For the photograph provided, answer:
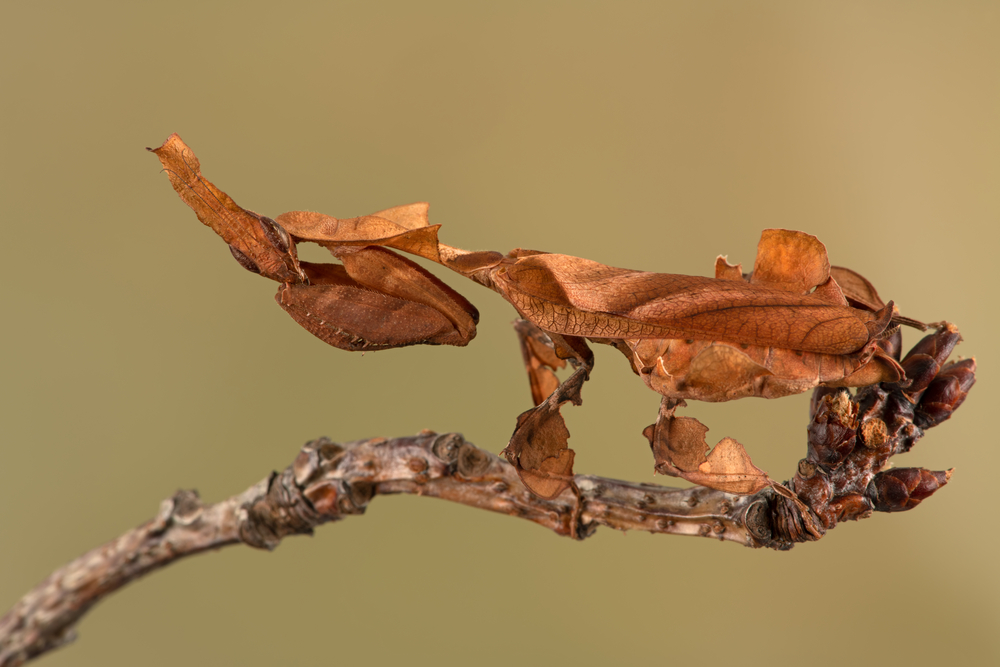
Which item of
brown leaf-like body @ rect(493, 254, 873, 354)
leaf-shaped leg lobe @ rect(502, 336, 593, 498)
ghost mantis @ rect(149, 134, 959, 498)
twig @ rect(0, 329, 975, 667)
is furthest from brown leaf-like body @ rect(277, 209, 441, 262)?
twig @ rect(0, 329, 975, 667)

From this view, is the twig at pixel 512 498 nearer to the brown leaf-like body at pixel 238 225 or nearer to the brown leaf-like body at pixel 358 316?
the brown leaf-like body at pixel 358 316

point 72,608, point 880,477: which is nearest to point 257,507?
point 72,608

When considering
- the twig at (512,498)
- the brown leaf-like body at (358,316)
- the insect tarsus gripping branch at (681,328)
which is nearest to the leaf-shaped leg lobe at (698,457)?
the insect tarsus gripping branch at (681,328)

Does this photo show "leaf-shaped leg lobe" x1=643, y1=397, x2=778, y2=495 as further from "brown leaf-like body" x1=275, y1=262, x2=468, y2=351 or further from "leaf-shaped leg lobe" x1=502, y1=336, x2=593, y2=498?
"brown leaf-like body" x1=275, y1=262, x2=468, y2=351

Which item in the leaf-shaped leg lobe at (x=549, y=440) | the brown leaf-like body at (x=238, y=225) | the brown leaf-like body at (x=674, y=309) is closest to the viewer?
the brown leaf-like body at (x=674, y=309)

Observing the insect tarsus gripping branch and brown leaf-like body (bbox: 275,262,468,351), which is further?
brown leaf-like body (bbox: 275,262,468,351)

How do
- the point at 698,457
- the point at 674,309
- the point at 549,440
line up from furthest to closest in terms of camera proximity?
1. the point at 549,440
2. the point at 698,457
3. the point at 674,309

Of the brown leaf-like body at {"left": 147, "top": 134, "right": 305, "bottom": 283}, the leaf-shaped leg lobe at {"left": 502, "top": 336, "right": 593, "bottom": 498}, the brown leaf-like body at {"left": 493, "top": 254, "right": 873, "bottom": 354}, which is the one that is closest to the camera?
the brown leaf-like body at {"left": 493, "top": 254, "right": 873, "bottom": 354}

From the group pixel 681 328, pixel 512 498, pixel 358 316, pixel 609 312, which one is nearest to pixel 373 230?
pixel 358 316

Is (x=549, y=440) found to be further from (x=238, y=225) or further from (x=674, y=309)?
(x=238, y=225)
